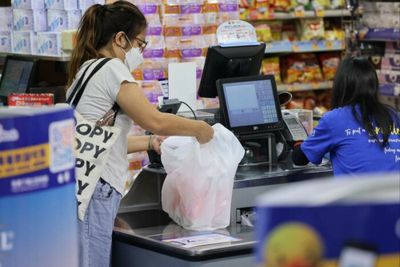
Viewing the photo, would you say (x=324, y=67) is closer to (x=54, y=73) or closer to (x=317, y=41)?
(x=317, y=41)

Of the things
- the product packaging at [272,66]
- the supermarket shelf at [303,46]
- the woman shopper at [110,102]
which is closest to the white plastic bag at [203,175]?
the woman shopper at [110,102]

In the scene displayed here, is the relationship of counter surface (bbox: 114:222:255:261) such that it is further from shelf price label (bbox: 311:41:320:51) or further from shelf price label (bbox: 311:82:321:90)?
shelf price label (bbox: 311:82:321:90)

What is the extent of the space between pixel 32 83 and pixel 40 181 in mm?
3382

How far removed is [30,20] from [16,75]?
1.40 ft

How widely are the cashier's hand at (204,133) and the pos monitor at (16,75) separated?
5.80 feet

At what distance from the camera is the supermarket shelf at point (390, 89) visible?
7.78 metres

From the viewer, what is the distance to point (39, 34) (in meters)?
5.27

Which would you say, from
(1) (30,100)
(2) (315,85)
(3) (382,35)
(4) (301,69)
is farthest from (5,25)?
(3) (382,35)

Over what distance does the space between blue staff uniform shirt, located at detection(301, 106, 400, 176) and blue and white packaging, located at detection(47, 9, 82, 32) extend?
6.20 ft

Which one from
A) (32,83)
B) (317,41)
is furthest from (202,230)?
(317,41)

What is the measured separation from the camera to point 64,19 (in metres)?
5.25

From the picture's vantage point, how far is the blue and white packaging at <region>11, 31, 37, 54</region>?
5.39 meters

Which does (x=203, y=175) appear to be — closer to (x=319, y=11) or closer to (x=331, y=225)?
(x=331, y=225)

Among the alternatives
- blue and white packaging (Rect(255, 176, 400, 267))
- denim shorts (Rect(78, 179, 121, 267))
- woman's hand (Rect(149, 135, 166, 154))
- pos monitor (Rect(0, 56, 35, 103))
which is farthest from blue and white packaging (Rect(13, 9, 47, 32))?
blue and white packaging (Rect(255, 176, 400, 267))
